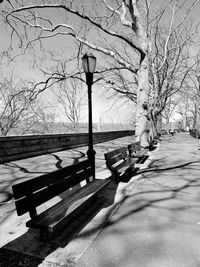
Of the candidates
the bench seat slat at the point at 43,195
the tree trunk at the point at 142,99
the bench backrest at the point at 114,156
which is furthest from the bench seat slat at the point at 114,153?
the tree trunk at the point at 142,99

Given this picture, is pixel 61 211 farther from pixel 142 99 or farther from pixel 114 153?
pixel 142 99

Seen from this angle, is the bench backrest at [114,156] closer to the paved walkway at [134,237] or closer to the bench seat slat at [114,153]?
the bench seat slat at [114,153]

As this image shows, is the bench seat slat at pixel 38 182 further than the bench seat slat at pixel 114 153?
No

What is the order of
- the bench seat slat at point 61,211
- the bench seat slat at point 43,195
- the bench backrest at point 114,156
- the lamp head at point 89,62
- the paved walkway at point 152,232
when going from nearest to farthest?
the paved walkway at point 152,232
the bench seat slat at point 61,211
the bench seat slat at point 43,195
the bench backrest at point 114,156
the lamp head at point 89,62

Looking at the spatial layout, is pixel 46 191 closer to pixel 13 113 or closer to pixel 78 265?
pixel 78 265

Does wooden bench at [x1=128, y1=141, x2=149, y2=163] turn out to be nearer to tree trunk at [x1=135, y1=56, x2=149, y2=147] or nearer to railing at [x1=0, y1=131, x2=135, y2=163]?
tree trunk at [x1=135, y1=56, x2=149, y2=147]

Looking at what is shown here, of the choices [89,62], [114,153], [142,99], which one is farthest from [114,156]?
[142,99]

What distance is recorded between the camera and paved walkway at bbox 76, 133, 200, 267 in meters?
2.47

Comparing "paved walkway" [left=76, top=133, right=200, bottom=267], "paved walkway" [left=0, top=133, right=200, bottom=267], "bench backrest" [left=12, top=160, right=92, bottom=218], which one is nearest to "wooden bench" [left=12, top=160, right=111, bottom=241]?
"bench backrest" [left=12, top=160, right=92, bottom=218]

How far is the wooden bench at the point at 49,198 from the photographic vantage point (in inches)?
104

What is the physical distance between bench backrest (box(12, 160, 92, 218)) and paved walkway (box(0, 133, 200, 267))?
0.52 metres

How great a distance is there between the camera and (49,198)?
3.24 metres

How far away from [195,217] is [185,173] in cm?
365

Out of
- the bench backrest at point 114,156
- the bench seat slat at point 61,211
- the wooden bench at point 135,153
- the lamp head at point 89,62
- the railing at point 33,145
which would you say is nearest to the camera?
the bench seat slat at point 61,211
